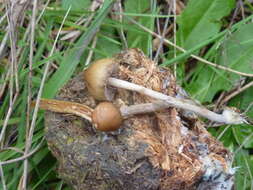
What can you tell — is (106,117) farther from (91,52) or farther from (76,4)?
(76,4)

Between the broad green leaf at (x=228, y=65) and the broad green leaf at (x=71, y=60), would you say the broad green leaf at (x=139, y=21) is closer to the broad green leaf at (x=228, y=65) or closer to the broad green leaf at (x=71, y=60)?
the broad green leaf at (x=71, y=60)

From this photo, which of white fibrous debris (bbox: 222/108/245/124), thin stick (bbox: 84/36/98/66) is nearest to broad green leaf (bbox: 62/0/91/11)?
thin stick (bbox: 84/36/98/66)

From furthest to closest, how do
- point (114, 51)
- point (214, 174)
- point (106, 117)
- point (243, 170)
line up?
point (114, 51) → point (243, 170) → point (214, 174) → point (106, 117)

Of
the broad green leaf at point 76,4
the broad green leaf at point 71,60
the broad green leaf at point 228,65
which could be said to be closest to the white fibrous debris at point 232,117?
the broad green leaf at point 228,65

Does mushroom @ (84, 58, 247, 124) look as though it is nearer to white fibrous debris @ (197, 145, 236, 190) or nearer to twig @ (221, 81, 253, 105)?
white fibrous debris @ (197, 145, 236, 190)

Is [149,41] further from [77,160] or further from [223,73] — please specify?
[77,160]

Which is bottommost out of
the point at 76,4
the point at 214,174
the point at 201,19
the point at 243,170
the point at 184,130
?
the point at 243,170

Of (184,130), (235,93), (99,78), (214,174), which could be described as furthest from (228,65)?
(99,78)
